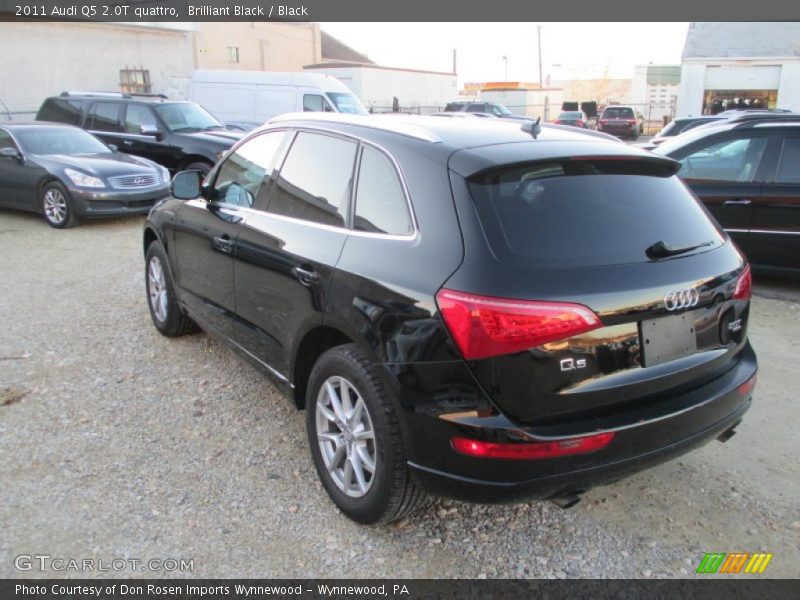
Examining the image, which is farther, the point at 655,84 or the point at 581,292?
the point at 655,84

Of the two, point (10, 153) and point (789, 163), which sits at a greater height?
point (789, 163)

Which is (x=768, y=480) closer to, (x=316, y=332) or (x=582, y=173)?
(x=582, y=173)

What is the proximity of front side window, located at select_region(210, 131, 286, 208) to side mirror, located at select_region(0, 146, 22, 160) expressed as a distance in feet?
23.8

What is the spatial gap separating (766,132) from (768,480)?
4538mm

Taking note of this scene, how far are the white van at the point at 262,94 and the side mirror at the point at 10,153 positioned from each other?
7876mm

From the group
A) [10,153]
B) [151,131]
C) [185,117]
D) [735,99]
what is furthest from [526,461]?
[735,99]

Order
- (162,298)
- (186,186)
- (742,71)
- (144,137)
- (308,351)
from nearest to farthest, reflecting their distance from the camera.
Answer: (308,351)
(186,186)
(162,298)
(144,137)
(742,71)

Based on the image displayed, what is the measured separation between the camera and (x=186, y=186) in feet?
14.6

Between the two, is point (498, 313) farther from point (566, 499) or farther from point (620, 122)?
point (620, 122)

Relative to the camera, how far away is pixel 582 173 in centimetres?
280

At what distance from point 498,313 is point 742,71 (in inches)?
1378

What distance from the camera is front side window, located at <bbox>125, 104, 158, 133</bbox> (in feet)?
41.1

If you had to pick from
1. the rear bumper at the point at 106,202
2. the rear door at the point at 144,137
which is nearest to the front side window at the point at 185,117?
the rear door at the point at 144,137

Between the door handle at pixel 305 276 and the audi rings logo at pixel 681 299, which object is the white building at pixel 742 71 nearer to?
the audi rings logo at pixel 681 299
